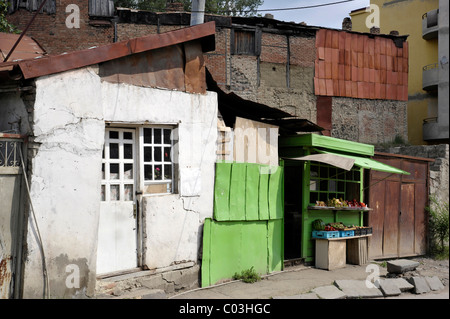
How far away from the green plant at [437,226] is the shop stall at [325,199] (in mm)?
3186

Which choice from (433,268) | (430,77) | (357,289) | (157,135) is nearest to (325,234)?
(357,289)

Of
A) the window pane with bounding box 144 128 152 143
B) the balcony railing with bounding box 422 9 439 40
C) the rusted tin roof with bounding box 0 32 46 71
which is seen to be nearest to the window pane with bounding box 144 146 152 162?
the window pane with bounding box 144 128 152 143

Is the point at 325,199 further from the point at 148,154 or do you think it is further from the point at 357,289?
the point at 148,154

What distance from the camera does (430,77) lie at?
2419 cm

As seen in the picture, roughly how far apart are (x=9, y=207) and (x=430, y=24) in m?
24.1

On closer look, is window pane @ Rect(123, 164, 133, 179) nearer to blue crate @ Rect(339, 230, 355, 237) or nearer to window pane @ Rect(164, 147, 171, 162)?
window pane @ Rect(164, 147, 171, 162)

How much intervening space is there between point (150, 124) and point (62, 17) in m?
13.2

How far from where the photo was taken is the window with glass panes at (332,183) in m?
10.5

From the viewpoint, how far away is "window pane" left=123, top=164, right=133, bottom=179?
711 centimetres

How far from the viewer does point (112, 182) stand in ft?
22.8

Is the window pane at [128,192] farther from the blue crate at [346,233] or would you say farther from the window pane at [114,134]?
the blue crate at [346,233]

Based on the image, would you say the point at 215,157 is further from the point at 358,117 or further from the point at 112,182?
the point at 358,117

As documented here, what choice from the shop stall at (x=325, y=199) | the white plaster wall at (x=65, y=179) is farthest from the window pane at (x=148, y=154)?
the shop stall at (x=325, y=199)
